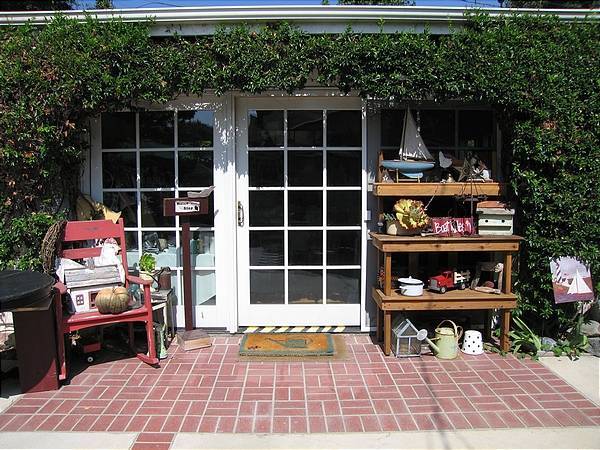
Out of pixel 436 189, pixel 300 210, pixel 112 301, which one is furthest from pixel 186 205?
pixel 436 189

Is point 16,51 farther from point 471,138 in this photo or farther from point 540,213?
point 540,213

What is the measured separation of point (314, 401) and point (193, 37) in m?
3.34

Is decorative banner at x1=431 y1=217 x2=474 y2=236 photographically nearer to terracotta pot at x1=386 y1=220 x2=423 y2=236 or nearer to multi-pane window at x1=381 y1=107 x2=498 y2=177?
terracotta pot at x1=386 y1=220 x2=423 y2=236

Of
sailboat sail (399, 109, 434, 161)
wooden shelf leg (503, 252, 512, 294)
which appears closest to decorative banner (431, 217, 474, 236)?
wooden shelf leg (503, 252, 512, 294)

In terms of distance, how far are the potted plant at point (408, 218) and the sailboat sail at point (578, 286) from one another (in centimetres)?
136

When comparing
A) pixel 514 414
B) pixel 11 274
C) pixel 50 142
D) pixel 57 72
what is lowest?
pixel 514 414

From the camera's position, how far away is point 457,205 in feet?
15.5

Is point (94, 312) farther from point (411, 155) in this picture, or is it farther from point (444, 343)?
point (411, 155)

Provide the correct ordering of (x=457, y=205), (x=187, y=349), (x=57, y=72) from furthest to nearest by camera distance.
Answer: (x=457, y=205) → (x=187, y=349) → (x=57, y=72)

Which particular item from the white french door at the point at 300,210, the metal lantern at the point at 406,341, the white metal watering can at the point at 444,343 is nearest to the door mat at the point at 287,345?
the white french door at the point at 300,210

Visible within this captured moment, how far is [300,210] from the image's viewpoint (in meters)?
4.86

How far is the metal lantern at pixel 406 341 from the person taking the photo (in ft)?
14.0

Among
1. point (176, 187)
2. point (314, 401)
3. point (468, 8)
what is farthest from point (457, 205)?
point (176, 187)

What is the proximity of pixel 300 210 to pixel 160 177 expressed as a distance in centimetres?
144
